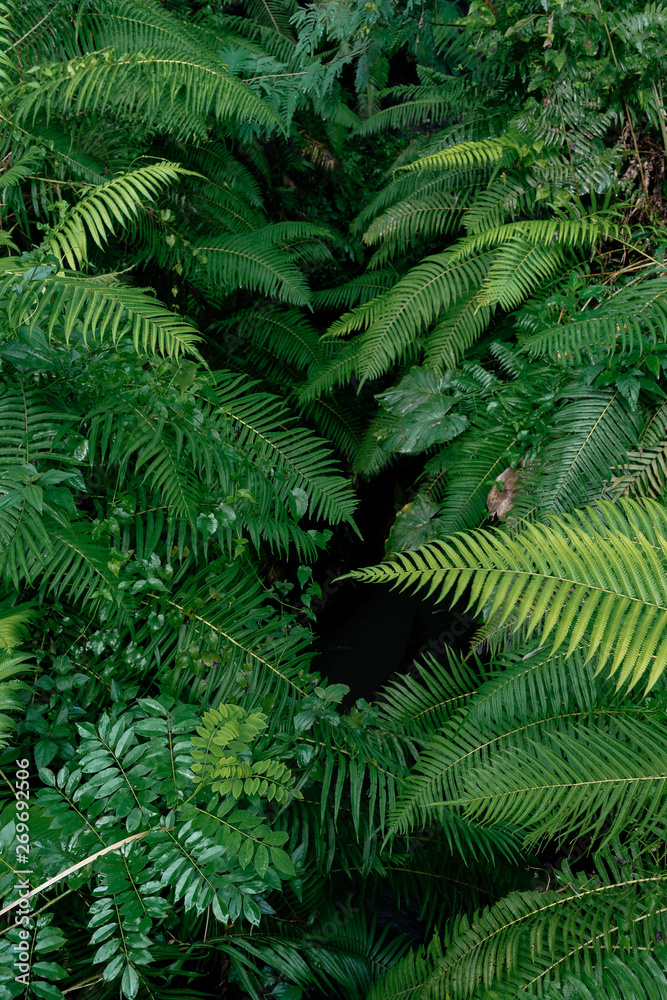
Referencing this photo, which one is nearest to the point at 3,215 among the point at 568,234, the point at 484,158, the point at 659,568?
the point at 484,158

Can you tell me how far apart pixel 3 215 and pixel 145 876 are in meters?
2.65

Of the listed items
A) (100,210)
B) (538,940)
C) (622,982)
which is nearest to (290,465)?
(100,210)

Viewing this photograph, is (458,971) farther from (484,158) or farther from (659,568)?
(484,158)

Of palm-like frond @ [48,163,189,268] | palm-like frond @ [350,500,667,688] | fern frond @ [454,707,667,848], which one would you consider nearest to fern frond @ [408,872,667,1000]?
fern frond @ [454,707,667,848]

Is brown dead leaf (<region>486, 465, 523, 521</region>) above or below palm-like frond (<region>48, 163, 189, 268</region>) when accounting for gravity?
below

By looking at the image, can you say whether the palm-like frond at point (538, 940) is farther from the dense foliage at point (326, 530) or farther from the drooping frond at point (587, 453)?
the drooping frond at point (587, 453)

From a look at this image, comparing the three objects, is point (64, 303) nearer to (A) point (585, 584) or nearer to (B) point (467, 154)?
(A) point (585, 584)

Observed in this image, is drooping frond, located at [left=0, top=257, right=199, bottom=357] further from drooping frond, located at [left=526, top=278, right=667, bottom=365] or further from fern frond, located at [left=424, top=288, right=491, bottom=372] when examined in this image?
fern frond, located at [left=424, top=288, right=491, bottom=372]

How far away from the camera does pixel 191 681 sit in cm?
186

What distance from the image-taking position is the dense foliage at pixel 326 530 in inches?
50.8

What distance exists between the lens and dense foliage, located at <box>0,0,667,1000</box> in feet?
4.24

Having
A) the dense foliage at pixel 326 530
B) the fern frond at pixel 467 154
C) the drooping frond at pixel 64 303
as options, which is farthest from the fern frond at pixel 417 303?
the drooping frond at pixel 64 303

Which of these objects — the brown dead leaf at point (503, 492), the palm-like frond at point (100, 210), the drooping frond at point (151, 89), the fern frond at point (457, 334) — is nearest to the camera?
the palm-like frond at point (100, 210)

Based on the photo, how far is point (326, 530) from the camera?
2068 millimetres
